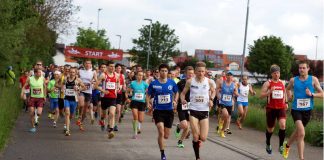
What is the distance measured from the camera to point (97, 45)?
245 ft

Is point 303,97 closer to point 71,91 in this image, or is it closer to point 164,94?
point 164,94

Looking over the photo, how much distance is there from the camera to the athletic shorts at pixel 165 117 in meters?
10.8

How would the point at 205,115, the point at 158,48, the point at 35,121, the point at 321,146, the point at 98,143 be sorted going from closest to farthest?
the point at 205,115 → the point at 98,143 → the point at 321,146 → the point at 35,121 → the point at 158,48

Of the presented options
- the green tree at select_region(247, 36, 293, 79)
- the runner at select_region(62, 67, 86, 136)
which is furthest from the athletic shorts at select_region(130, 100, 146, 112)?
the green tree at select_region(247, 36, 293, 79)

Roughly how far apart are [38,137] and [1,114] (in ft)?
3.69

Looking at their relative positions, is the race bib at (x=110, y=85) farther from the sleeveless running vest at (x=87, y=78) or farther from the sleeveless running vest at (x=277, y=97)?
the sleeveless running vest at (x=277, y=97)

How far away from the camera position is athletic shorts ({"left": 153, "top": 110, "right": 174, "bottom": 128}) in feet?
35.4

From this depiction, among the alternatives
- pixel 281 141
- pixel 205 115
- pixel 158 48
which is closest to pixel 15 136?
pixel 205 115

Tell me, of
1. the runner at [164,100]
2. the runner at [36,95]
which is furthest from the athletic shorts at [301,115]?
the runner at [36,95]

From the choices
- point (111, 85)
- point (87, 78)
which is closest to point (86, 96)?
point (87, 78)

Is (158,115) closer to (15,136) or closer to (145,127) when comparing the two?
(15,136)

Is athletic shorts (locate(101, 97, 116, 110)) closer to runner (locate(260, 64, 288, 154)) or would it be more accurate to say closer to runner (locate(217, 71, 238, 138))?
runner (locate(217, 71, 238, 138))

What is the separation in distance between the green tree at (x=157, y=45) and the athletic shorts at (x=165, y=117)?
58.1m

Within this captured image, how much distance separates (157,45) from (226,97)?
55367 millimetres
